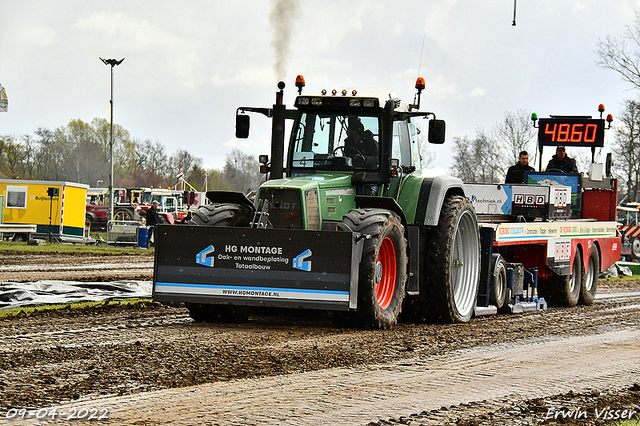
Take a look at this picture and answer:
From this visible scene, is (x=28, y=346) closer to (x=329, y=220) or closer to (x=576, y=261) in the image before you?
(x=329, y=220)

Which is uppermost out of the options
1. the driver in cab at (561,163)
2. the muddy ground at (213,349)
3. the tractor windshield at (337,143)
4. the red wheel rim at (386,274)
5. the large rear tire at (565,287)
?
the driver in cab at (561,163)

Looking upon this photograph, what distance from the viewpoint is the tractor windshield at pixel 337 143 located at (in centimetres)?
983

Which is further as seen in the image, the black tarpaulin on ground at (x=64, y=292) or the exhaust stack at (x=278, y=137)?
the black tarpaulin on ground at (x=64, y=292)

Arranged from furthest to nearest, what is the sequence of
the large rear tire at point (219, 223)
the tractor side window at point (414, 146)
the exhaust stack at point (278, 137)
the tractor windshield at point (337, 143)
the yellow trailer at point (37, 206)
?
1. the yellow trailer at point (37, 206)
2. the tractor side window at point (414, 146)
3. the exhaust stack at point (278, 137)
4. the tractor windshield at point (337, 143)
5. the large rear tire at point (219, 223)

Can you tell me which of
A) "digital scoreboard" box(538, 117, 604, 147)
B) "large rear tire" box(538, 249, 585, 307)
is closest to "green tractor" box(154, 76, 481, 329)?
"large rear tire" box(538, 249, 585, 307)

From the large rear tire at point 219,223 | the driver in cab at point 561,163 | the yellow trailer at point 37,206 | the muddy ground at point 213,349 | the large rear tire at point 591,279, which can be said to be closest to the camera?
the muddy ground at point 213,349

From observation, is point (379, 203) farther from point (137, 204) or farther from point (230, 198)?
point (137, 204)

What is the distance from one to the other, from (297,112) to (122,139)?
82419mm

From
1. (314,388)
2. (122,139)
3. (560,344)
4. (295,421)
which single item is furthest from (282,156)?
(122,139)

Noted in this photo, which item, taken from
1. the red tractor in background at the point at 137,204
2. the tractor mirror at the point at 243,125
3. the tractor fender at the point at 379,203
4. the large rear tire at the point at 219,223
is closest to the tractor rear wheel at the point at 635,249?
the red tractor in background at the point at 137,204

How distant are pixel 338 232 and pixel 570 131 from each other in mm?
10248

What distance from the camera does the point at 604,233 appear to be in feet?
51.8

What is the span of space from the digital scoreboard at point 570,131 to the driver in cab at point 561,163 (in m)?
1.02

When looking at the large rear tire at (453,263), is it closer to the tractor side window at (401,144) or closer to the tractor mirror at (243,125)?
the tractor side window at (401,144)
